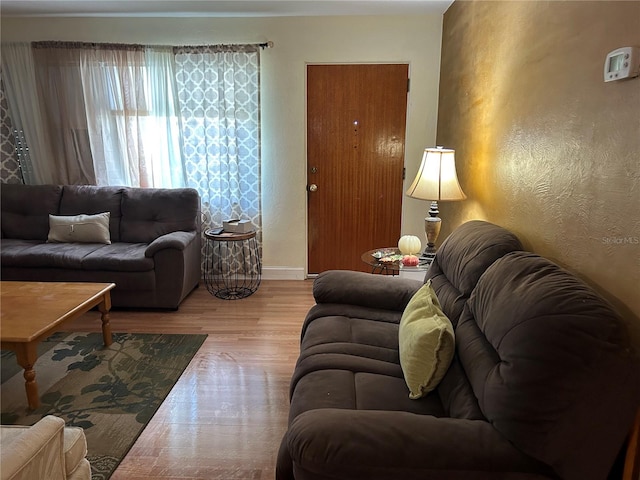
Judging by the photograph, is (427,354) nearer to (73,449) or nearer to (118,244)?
(73,449)

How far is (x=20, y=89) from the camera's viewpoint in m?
3.92

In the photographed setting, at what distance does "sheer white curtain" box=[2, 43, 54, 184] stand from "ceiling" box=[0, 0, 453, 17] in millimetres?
367

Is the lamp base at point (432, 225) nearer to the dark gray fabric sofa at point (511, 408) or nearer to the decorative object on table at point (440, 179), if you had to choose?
the decorative object on table at point (440, 179)

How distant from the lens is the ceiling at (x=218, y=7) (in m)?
3.42

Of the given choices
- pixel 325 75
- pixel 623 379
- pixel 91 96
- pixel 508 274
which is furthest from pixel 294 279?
pixel 623 379

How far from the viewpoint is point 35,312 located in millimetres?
2305

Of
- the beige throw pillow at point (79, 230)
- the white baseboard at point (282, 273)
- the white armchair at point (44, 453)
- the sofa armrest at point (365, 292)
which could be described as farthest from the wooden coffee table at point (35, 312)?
the white baseboard at point (282, 273)

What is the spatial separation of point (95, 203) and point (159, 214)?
595mm

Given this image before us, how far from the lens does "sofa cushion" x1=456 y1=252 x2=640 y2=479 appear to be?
1049mm

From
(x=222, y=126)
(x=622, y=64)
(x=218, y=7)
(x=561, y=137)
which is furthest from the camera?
(x=222, y=126)

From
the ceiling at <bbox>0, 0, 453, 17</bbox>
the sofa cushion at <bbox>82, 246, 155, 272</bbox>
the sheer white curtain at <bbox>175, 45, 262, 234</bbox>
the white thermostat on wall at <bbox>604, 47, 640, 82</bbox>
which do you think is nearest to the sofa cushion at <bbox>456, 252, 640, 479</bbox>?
the white thermostat on wall at <bbox>604, 47, 640, 82</bbox>

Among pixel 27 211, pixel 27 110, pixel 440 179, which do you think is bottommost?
pixel 27 211

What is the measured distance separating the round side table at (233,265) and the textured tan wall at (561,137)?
7.16ft

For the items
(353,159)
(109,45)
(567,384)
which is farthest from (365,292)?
(109,45)
